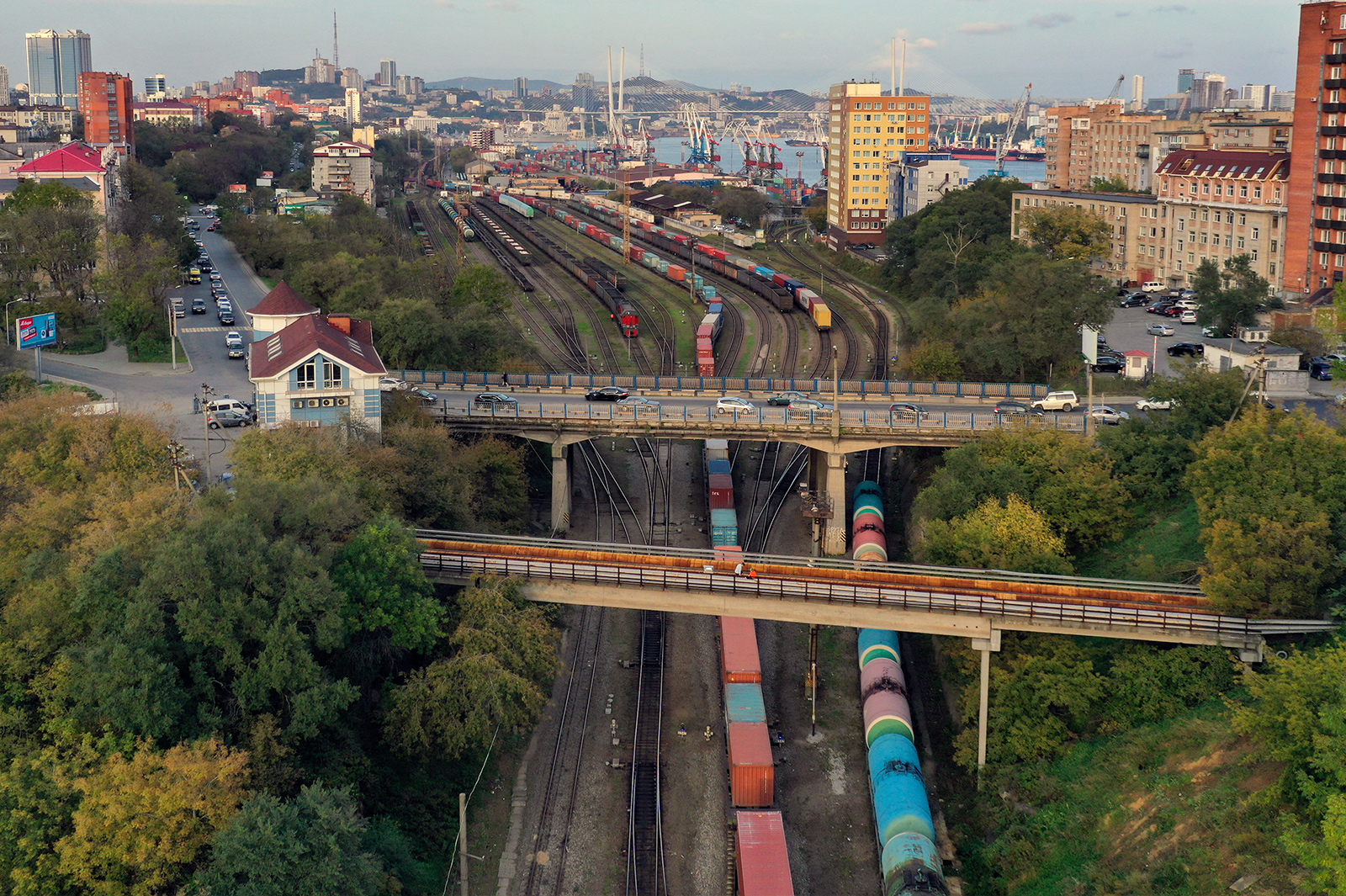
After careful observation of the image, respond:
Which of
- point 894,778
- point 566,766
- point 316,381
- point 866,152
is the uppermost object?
point 866,152

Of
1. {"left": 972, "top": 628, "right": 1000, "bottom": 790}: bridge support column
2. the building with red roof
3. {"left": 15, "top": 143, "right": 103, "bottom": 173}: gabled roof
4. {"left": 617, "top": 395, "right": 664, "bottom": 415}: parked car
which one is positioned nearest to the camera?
{"left": 972, "top": 628, "right": 1000, "bottom": 790}: bridge support column

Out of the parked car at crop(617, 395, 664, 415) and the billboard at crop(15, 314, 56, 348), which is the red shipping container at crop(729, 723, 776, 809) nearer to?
Result: the parked car at crop(617, 395, 664, 415)

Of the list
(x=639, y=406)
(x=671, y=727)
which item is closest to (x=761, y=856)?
(x=671, y=727)

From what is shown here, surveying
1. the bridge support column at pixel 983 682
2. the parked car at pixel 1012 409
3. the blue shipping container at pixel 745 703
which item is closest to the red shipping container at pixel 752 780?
the blue shipping container at pixel 745 703

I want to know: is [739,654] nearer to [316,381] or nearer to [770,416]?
[770,416]

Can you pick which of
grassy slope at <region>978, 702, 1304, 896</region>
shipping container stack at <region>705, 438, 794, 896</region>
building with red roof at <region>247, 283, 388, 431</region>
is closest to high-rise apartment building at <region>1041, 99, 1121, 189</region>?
building with red roof at <region>247, 283, 388, 431</region>

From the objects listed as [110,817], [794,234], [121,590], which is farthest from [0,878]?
[794,234]

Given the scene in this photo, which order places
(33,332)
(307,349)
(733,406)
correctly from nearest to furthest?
(307,349) < (733,406) < (33,332)
